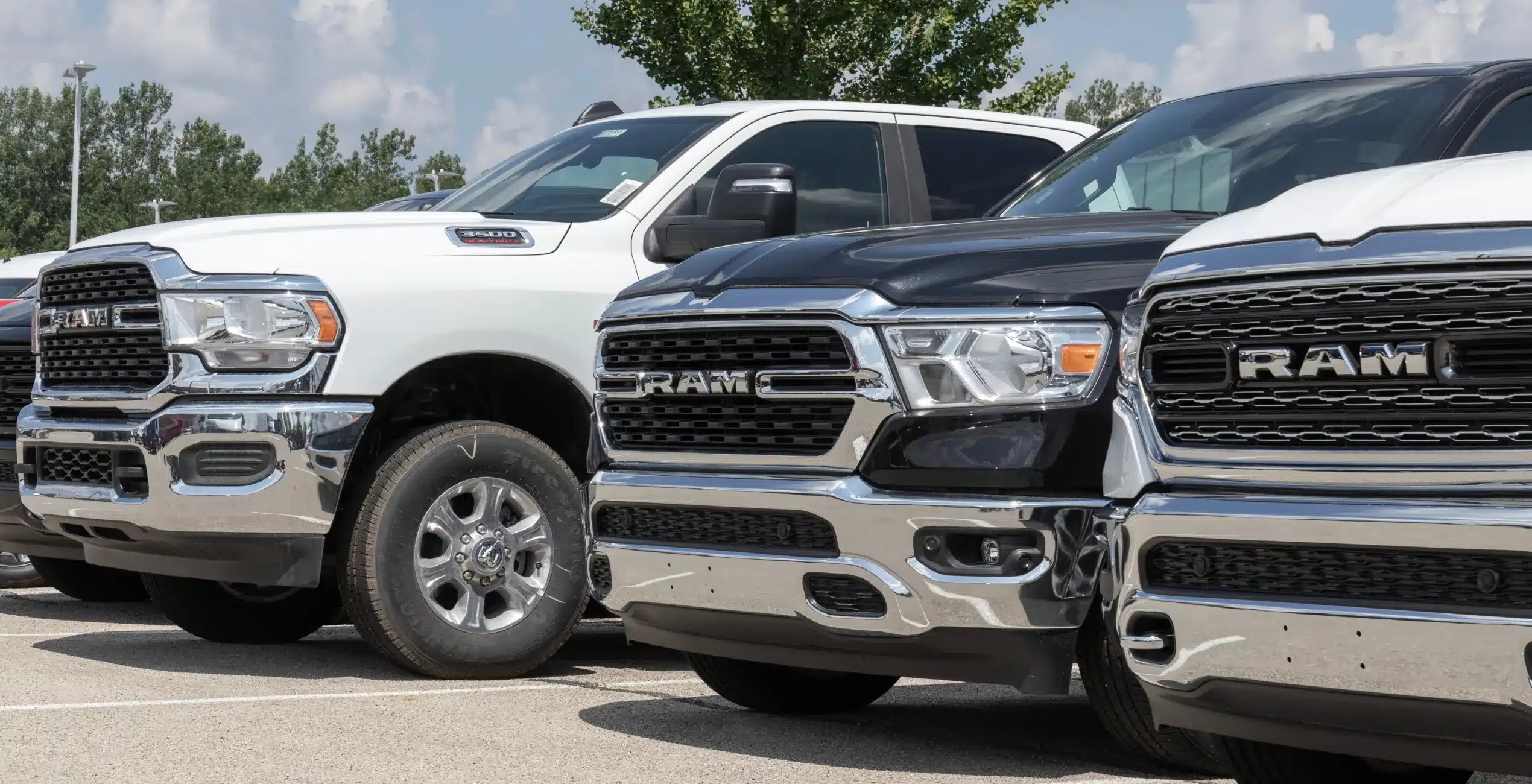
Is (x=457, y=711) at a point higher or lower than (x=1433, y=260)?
lower

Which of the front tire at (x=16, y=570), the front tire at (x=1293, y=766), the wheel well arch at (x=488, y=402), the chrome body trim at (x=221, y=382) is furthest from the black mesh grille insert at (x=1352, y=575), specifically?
the front tire at (x=16, y=570)

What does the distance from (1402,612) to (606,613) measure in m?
5.05

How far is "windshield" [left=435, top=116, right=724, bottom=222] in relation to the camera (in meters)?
7.95

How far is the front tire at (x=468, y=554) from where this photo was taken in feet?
23.6

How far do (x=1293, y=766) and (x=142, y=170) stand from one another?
445 feet

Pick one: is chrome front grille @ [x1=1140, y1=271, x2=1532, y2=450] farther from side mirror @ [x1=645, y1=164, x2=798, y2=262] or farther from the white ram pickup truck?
the white ram pickup truck

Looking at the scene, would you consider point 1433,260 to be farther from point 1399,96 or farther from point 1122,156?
point 1122,156

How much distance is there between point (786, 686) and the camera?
261 inches

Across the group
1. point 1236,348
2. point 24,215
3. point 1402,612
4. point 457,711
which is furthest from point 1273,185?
point 24,215

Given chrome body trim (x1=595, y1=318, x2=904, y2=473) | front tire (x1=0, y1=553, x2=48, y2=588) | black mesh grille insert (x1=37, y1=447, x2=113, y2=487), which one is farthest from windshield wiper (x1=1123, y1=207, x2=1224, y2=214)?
front tire (x1=0, y1=553, x2=48, y2=588)

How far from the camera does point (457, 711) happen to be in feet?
21.8

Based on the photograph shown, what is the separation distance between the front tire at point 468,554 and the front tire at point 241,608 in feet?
5.36

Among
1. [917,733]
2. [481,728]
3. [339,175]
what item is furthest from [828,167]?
[339,175]

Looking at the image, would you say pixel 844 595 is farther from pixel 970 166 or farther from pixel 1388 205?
pixel 970 166
